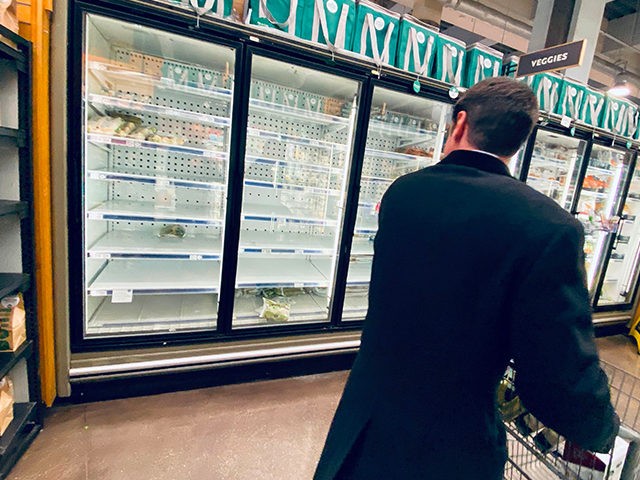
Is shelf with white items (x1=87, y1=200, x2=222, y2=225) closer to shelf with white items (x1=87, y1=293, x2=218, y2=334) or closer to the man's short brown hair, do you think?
shelf with white items (x1=87, y1=293, x2=218, y2=334)

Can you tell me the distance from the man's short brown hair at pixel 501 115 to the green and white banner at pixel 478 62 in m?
2.13

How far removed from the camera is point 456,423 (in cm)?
75

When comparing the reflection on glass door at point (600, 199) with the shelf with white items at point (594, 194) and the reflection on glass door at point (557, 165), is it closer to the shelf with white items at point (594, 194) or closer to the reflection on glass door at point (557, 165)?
the shelf with white items at point (594, 194)

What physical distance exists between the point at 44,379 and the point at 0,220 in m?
0.90

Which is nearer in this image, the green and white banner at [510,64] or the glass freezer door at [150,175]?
the glass freezer door at [150,175]

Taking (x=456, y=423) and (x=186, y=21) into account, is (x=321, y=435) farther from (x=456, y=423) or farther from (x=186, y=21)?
(x=186, y=21)

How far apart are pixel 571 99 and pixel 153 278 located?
390 centimetres

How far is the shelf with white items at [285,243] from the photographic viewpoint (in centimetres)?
250

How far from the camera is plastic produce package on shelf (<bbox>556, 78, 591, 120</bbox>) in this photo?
9.89 feet

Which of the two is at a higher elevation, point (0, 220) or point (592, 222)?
point (592, 222)

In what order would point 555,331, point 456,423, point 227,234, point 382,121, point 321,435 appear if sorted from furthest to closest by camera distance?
1. point 382,121
2. point 227,234
3. point 321,435
4. point 456,423
5. point 555,331

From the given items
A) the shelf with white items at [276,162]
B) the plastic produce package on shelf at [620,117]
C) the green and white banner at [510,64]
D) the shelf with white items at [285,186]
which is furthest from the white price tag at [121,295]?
the plastic produce package on shelf at [620,117]

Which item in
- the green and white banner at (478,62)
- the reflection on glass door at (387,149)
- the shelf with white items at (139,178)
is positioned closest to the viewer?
the shelf with white items at (139,178)

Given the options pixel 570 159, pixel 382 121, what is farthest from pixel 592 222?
pixel 382 121
